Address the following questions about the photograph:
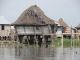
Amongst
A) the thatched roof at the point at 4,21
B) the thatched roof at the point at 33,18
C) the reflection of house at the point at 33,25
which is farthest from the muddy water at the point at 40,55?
the thatched roof at the point at 4,21

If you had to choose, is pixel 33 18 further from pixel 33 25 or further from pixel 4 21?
pixel 4 21

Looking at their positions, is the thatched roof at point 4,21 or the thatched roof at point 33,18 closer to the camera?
the thatched roof at point 33,18

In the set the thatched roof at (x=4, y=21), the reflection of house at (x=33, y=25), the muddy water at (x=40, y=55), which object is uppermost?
the thatched roof at (x=4, y=21)

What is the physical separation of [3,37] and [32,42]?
43.5ft

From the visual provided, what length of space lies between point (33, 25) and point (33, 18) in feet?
3.84

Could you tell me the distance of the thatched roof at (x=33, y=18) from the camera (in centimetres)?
5594

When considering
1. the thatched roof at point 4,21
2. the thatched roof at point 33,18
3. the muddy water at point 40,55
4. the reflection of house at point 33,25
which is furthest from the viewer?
the thatched roof at point 4,21

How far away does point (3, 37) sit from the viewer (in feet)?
218

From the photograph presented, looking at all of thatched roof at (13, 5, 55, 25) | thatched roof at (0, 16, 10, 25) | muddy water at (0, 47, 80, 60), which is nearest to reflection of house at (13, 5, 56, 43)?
thatched roof at (13, 5, 55, 25)

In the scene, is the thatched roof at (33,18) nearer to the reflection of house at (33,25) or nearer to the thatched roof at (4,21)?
the reflection of house at (33,25)

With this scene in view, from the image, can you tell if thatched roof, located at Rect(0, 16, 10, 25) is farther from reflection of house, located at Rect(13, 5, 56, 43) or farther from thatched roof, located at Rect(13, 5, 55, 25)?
reflection of house, located at Rect(13, 5, 56, 43)

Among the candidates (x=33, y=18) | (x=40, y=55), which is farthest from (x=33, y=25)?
(x=40, y=55)

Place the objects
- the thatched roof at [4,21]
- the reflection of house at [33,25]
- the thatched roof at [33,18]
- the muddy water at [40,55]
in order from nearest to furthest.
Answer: the muddy water at [40,55]
the reflection of house at [33,25]
the thatched roof at [33,18]
the thatched roof at [4,21]

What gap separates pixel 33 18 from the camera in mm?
56812
